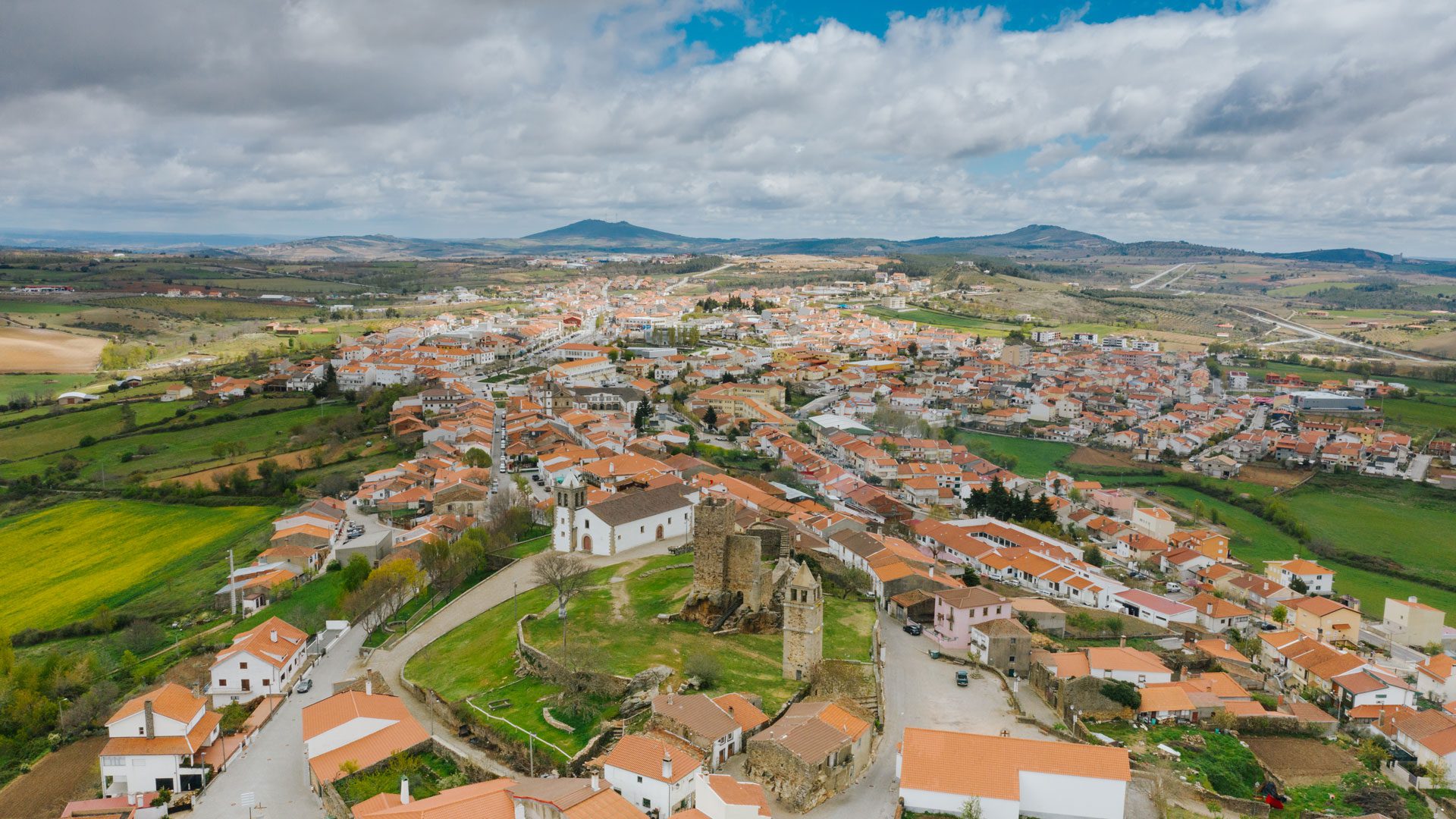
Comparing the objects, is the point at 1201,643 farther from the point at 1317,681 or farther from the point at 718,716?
the point at 718,716

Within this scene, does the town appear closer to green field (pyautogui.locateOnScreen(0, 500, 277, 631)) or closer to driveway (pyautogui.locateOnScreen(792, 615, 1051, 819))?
driveway (pyautogui.locateOnScreen(792, 615, 1051, 819))

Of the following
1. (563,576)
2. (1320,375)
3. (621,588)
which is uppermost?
(563,576)

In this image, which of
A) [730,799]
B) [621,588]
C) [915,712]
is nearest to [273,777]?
[621,588]

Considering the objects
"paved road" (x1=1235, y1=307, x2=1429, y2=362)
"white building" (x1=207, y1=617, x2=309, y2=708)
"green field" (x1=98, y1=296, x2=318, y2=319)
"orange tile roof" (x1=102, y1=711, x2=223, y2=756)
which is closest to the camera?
"orange tile roof" (x1=102, y1=711, x2=223, y2=756)

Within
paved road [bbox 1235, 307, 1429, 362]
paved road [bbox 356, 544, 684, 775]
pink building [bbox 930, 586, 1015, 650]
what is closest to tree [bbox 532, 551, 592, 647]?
paved road [bbox 356, 544, 684, 775]

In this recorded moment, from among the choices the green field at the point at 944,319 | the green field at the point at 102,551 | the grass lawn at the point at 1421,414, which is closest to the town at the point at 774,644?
the green field at the point at 102,551

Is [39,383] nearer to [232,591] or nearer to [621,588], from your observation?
[232,591]
